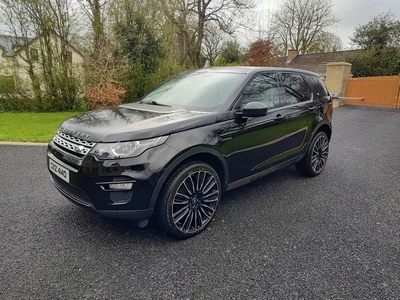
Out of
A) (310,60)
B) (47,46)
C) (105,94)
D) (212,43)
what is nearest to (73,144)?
(105,94)

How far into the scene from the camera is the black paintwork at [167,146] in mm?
2262

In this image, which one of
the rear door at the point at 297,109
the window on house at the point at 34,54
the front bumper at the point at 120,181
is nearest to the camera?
the front bumper at the point at 120,181

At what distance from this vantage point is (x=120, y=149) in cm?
225

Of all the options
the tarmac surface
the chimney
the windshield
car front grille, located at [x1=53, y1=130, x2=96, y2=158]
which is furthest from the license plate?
the chimney

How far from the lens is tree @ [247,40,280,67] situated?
19.5 m

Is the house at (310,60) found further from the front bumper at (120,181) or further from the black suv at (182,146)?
the front bumper at (120,181)

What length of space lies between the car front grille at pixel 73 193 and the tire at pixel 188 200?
0.62m

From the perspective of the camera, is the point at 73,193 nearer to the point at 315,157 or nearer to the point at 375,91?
the point at 315,157

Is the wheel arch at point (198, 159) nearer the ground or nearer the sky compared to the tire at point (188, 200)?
nearer the sky

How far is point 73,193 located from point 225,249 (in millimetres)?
1477

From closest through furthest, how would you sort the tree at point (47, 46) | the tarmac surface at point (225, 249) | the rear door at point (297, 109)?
the tarmac surface at point (225, 249), the rear door at point (297, 109), the tree at point (47, 46)

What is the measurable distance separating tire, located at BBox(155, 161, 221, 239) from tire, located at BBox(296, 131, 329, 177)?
1.99 metres

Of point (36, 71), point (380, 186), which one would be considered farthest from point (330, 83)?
point (36, 71)

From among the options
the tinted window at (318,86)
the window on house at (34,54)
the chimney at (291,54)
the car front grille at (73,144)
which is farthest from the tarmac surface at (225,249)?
the chimney at (291,54)
